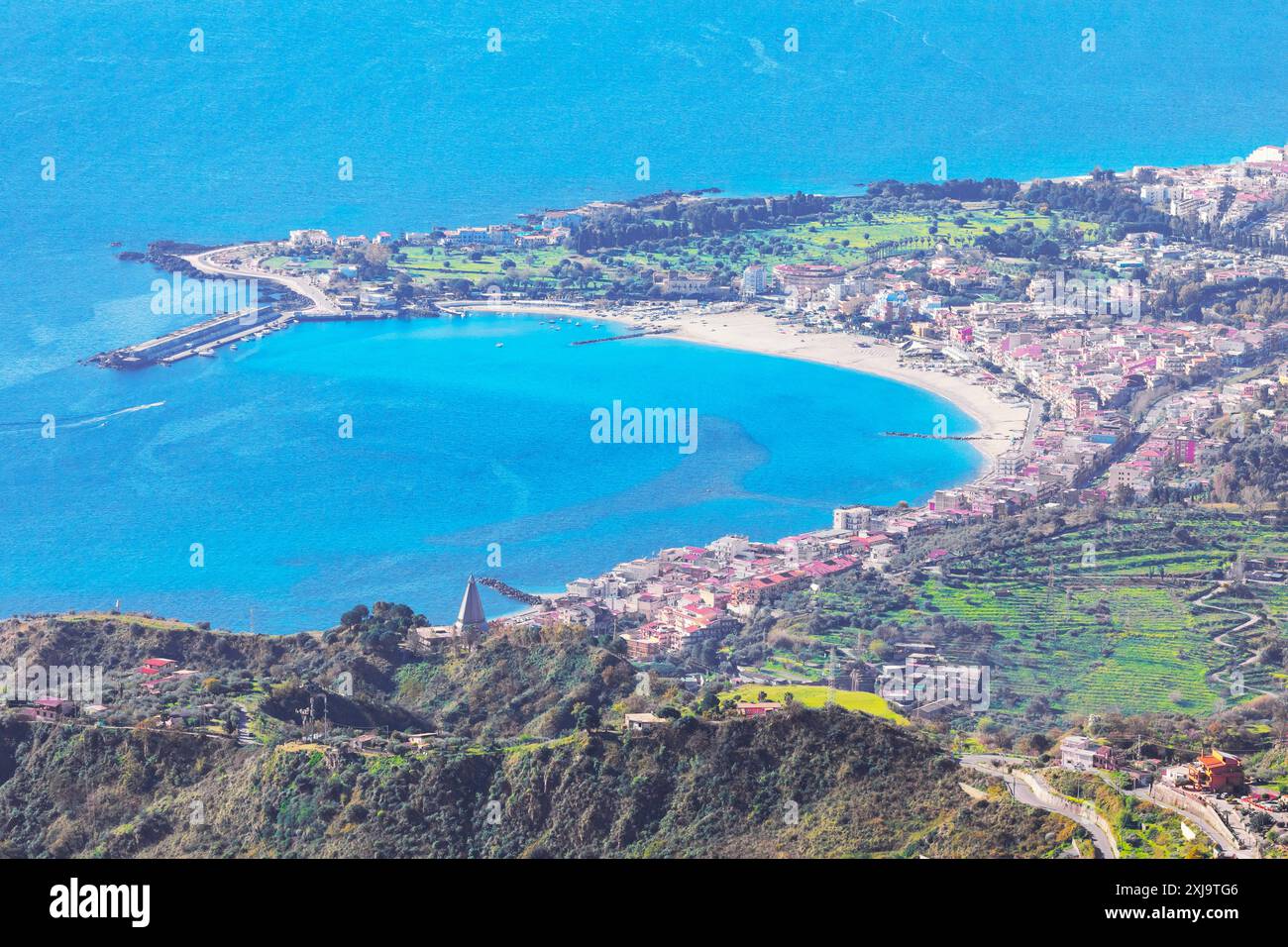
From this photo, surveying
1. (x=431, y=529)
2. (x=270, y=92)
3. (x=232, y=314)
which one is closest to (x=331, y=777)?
(x=431, y=529)

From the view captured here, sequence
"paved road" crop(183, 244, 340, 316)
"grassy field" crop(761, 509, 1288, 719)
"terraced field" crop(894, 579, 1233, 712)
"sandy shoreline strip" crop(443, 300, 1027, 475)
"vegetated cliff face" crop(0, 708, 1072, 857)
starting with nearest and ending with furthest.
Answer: "vegetated cliff face" crop(0, 708, 1072, 857) → "terraced field" crop(894, 579, 1233, 712) → "grassy field" crop(761, 509, 1288, 719) → "sandy shoreline strip" crop(443, 300, 1027, 475) → "paved road" crop(183, 244, 340, 316)

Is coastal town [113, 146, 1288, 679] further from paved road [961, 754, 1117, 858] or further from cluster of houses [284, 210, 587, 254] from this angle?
paved road [961, 754, 1117, 858]

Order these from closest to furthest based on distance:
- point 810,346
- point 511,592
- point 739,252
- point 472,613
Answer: point 472,613, point 511,592, point 810,346, point 739,252

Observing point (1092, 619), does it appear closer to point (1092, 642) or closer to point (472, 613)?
point (1092, 642)

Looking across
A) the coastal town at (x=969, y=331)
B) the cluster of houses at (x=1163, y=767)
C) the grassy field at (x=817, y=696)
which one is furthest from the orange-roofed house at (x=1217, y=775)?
the coastal town at (x=969, y=331)

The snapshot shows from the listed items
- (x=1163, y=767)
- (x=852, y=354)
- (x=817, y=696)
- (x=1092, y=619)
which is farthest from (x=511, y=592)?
(x=852, y=354)

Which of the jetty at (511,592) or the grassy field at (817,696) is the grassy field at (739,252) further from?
the grassy field at (817,696)

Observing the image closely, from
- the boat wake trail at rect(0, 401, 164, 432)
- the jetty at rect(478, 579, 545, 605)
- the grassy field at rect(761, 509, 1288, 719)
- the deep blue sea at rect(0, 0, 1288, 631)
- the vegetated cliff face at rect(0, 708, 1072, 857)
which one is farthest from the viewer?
the boat wake trail at rect(0, 401, 164, 432)

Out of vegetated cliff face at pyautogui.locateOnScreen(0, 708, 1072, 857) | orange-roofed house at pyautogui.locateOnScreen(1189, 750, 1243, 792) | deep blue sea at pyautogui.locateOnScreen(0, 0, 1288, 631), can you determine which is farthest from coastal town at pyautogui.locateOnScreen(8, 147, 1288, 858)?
deep blue sea at pyautogui.locateOnScreen(0, 0, 1288, 631)
